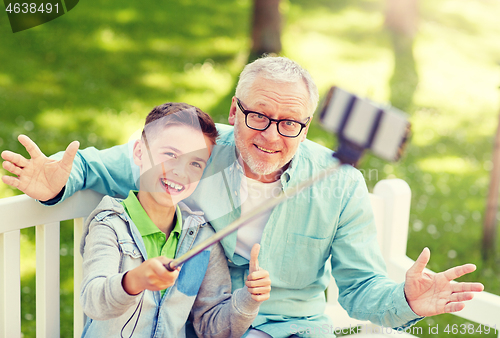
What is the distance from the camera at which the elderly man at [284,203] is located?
1839 mm

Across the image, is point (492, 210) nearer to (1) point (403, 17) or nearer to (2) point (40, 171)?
(2) point (40, 171)

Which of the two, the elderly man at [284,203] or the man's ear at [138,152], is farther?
the elderly man at [284,203]

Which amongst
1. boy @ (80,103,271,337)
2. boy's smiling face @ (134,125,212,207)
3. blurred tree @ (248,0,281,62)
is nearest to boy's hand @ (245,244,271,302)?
boy @ (80,103,271,337)

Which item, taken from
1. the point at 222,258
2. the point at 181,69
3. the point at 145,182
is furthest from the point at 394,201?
the point at 181,69

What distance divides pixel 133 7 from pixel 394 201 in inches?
246

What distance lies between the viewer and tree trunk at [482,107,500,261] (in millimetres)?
3789

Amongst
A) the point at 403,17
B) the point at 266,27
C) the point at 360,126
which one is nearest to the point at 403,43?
the point at 403,17

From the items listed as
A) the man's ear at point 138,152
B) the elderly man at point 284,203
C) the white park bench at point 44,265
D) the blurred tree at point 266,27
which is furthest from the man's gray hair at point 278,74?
the blurred tree at point 266,27

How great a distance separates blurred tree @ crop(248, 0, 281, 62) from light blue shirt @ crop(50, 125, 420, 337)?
4.95 meters

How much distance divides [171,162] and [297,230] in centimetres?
59

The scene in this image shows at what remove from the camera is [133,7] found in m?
7.72

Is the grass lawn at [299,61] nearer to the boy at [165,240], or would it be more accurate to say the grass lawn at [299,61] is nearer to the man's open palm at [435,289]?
the boy at [165,240]

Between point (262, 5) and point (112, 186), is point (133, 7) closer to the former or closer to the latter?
point (262, 5)

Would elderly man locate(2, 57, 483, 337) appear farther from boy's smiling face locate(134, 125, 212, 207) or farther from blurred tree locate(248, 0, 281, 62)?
blurred tree locate(248, 0, 281, 62)
